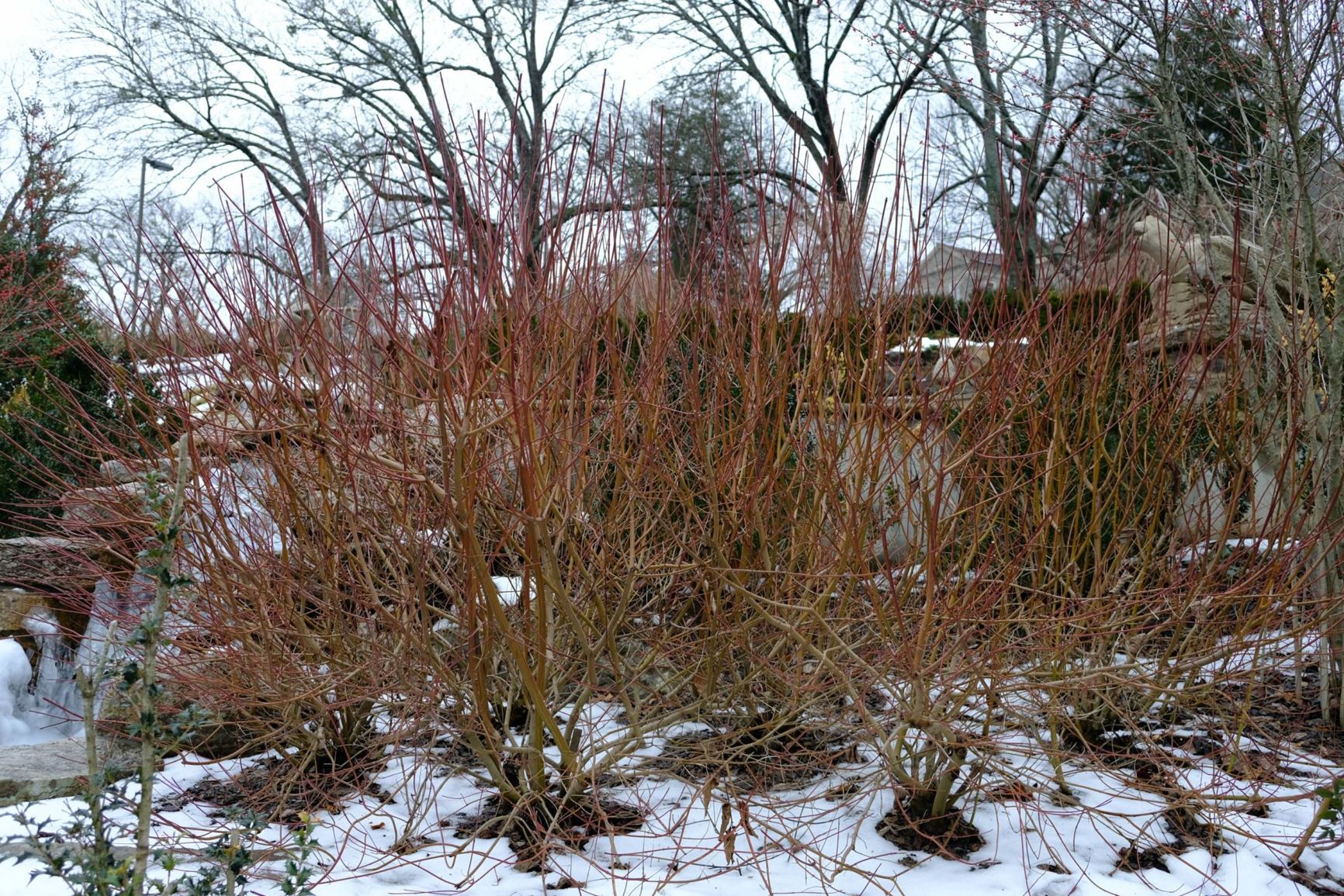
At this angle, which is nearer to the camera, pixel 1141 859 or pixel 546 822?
pixel 1141 859

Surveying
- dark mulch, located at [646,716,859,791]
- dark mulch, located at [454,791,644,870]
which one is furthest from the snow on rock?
dark mulch, located at [646,716,859,791]

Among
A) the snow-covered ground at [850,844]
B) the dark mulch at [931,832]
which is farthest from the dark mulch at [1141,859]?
the dark mulch at [931,832]

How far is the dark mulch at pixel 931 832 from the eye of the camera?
3430mm

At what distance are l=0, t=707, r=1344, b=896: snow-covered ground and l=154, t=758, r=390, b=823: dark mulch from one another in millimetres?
73

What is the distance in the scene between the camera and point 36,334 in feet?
30.6

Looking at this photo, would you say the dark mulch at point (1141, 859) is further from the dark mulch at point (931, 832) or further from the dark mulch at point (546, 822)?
the dark mulch at point (546, 822)

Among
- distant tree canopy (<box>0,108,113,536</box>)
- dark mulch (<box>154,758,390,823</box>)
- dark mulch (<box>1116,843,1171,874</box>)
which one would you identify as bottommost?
dark mulch (<box>154,758,390,823</box>)

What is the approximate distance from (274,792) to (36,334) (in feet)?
24.3

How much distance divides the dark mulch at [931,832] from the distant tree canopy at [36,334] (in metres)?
5.20

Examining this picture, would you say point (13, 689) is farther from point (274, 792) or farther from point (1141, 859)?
point (1141, 859)

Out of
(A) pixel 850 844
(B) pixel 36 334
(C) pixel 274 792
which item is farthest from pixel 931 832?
(B) pixel 36 334

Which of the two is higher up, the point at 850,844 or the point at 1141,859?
the point at 850,844

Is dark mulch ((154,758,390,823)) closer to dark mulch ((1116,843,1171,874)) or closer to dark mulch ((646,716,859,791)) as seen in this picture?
dark mulch ((646,716,859,791))

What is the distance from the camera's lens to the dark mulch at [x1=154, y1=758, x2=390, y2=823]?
3803mm
